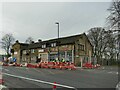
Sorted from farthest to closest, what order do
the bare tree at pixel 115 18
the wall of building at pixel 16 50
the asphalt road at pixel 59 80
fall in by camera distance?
Answer: the wall of building at pixel 16 50
the bare tree at pixel 115 18
the asphalt road at pixel 59 80

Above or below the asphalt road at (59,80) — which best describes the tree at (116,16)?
above

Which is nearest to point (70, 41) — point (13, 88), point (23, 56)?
point (23, 56)

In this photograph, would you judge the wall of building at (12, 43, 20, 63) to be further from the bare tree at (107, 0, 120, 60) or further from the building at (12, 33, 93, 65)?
the bare tree at (107, 0, 120, 60)

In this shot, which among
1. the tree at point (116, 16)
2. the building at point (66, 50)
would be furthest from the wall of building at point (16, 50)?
the tree at point (116, 16)

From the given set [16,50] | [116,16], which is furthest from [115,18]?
[16,50]

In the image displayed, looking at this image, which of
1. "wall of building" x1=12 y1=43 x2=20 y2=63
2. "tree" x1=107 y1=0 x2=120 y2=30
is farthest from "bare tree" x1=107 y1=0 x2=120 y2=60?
"wall of building" x1=12 y1=43 x2=20 y2=63

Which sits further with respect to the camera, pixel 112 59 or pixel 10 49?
pixel 10 49

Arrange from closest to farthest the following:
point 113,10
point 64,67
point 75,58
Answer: point 64,67
point 113,10
point 75,58

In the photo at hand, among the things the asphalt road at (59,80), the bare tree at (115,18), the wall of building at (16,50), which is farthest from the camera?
the wall of building at (16,50)

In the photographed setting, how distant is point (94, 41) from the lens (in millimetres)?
63812

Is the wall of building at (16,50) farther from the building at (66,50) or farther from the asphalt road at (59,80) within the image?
the asphalt road at (59,80)

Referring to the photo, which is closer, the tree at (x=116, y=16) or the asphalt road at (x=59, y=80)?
the asphalt road at (x=59, y=80)

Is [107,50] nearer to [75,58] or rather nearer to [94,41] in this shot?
[94,41]

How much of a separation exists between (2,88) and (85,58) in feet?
140
